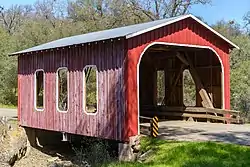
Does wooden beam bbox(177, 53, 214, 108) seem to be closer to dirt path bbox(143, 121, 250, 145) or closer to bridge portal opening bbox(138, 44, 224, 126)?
bridge portal opening bbox(138, 44, 224, 126)

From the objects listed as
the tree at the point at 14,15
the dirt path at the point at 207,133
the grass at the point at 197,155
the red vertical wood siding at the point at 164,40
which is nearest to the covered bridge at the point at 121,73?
the red vertical wood siding at the point at 164,40

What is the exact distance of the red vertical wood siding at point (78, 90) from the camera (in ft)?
40.7

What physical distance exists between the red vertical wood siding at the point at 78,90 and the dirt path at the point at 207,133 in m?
1.82

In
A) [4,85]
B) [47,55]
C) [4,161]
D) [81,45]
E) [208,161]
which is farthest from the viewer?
[4,85]

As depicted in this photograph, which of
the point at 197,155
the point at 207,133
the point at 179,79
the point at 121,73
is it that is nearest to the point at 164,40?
the point at 121,73

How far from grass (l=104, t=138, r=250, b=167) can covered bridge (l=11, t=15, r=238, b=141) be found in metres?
1.74

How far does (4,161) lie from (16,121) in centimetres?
474

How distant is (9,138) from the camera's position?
16.7m

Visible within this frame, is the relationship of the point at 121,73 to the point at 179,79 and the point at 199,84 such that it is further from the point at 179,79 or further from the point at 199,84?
the point at 179,79

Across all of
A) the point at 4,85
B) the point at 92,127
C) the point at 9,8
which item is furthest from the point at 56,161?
the point at 9,8

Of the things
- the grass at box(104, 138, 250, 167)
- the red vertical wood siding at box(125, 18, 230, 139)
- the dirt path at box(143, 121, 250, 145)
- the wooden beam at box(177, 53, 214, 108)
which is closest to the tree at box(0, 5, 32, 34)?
the wooden beam at box(177, 53, 214, 108)

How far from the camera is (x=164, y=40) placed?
13.3 m

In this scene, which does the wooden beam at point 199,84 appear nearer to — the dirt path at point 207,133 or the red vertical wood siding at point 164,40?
the red vertical wood siding at point 164,40

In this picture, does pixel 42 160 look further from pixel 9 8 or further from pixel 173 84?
pixel 9 8
